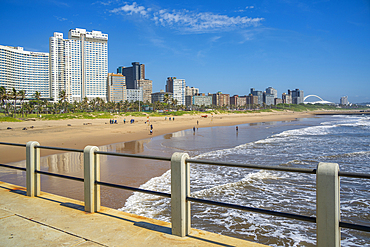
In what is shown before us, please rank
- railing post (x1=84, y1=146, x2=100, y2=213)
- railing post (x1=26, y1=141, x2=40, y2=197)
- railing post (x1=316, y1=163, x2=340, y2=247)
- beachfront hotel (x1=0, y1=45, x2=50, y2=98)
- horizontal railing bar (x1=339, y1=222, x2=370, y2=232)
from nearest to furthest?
horizontal railing bar (x1=339, y1=222, x2=370, y2=232)
railing post (x1=316, y1=163, x2=340, y2=247)
railing post (x1=84, y1=146, x2=100, y2=213)
railing post (x1=26, y1=141, x2=40, y2=197)
beachfront hotel (x1=0, y1=45, x2=50, y2=98)

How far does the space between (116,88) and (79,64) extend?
30.3 metres

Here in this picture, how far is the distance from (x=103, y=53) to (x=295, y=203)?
599ft

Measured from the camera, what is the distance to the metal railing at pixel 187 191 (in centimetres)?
243

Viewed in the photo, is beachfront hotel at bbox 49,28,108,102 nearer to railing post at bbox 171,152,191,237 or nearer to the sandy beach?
the sandy beach

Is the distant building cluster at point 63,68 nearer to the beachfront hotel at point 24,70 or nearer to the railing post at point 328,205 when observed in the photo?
the beachfront hotel at point 24,70

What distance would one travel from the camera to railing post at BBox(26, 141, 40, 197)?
4840 mm

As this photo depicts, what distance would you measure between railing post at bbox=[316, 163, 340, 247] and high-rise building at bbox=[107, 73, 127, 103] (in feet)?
624

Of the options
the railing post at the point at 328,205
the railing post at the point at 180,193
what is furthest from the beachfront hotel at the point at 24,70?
the railing post at the point at 328,205

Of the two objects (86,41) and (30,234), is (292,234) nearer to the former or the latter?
(30,234)

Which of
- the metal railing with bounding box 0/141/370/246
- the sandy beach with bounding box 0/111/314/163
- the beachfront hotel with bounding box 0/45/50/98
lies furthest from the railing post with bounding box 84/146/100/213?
the beachfront hotel with bounding box 0/45/50/98

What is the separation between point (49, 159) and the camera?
47.6 feet

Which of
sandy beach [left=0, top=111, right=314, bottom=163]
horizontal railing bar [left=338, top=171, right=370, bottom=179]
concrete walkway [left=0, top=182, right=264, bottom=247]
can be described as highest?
horizontal railing bar [left=338, top=171, right=370, bottom=179]

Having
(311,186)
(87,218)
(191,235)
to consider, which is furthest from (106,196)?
(311,186)

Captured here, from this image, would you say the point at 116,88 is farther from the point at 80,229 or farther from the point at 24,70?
the point at 80,229
